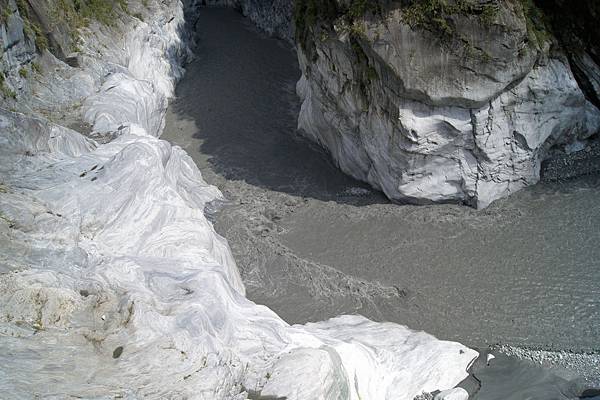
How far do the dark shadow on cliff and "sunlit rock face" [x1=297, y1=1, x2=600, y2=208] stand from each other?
5.78 ft

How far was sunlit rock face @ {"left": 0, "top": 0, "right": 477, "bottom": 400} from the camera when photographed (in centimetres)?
827

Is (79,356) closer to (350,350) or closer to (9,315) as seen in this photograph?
(9,315)

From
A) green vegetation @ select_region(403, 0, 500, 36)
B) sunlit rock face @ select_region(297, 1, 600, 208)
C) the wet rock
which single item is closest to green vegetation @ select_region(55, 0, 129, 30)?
sunlit rock face @ select_region(297, 1, 600, 208)

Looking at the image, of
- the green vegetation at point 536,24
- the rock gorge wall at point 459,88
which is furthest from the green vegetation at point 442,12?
the green vegetation at point 536,24

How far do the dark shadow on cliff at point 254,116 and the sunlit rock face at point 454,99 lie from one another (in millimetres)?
1760

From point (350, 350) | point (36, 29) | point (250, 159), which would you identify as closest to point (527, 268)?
point (350, 350)

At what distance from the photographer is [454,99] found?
14.1 metres

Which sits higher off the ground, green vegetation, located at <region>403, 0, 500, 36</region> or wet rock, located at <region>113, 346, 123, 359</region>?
green vegetation, located at <region>403, 0, 500, 36</region>

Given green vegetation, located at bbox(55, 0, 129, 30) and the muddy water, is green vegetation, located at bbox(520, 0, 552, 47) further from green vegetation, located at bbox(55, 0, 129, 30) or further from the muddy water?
green vegetation, located at bbox(55, 0, 129, 30)

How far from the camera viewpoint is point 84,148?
48.0 feet

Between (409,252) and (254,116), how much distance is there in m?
8.88

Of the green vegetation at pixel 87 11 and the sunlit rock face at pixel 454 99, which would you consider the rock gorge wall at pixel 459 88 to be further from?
the green vegetation at pixel 87 11

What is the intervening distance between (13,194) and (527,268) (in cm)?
1086

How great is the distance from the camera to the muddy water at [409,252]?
466 inches
